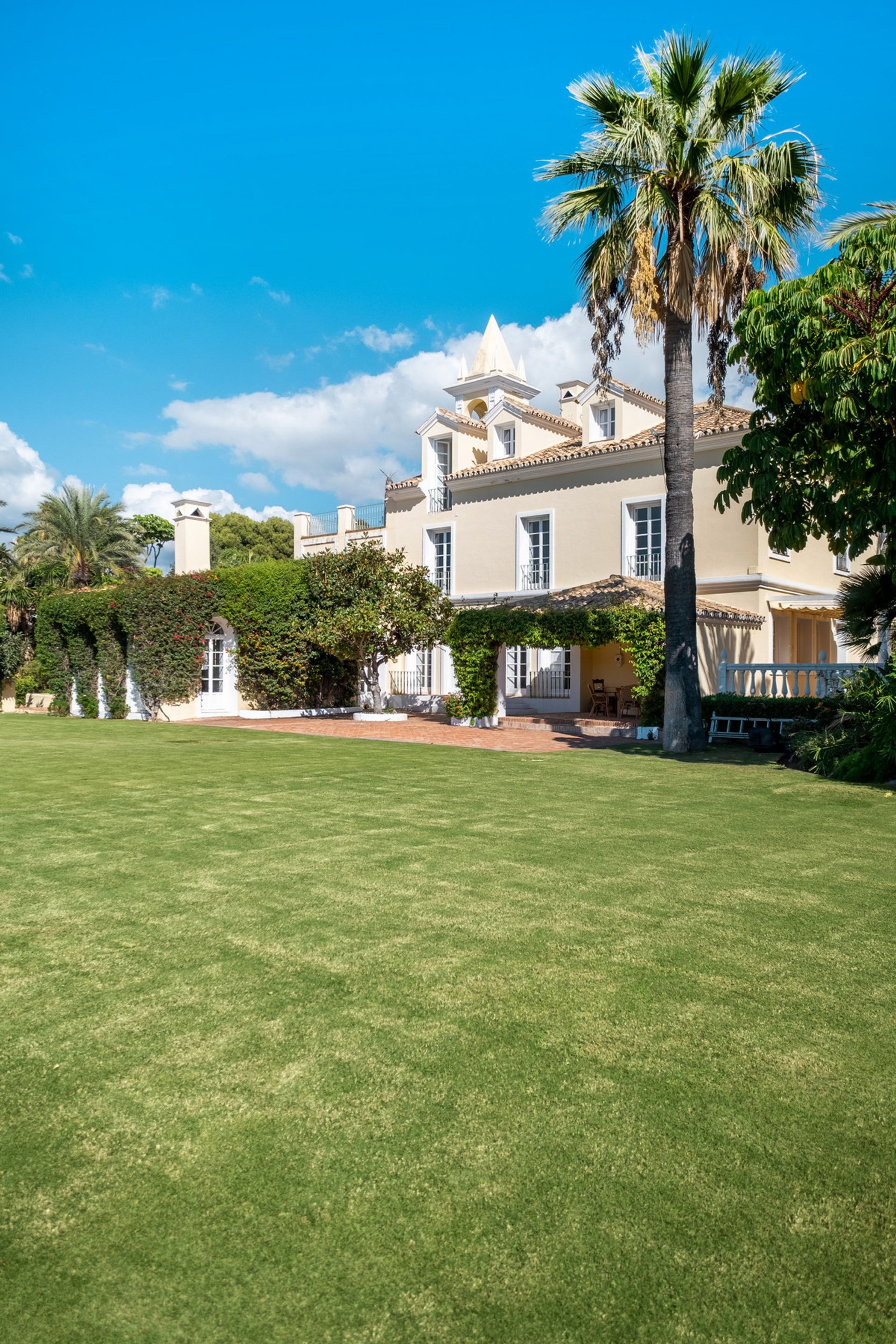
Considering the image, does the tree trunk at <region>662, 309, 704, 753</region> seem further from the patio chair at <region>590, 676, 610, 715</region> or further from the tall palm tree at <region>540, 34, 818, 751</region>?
the patio chair at <region>590, 676, 610, 715</region>

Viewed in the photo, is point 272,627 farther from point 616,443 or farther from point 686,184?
point 686,184

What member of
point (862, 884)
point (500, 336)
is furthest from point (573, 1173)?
point (500, 336)

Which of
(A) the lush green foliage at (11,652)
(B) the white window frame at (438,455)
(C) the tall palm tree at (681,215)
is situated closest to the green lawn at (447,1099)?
(C) the tall palm tree at (681,215)

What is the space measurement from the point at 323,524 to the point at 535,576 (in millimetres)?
11366

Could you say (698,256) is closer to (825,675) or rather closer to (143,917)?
(825,675)

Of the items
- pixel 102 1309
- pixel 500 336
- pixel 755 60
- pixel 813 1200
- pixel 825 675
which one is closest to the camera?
pixel 102 1309

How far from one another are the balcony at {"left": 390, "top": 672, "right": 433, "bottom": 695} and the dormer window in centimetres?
953

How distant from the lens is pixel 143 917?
4.90m

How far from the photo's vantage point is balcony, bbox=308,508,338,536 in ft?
113

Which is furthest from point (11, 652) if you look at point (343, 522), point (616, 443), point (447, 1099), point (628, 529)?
point (447, 1099)

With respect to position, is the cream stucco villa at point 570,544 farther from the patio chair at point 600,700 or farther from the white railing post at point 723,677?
the patio chair at point 600,700

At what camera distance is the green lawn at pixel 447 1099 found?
78.7 inches

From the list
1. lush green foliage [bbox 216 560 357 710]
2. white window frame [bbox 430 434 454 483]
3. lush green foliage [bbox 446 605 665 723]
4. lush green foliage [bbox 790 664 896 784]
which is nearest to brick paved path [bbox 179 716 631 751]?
lush green foliage [bbox 446 605 665 723]

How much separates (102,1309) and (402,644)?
870 inches
